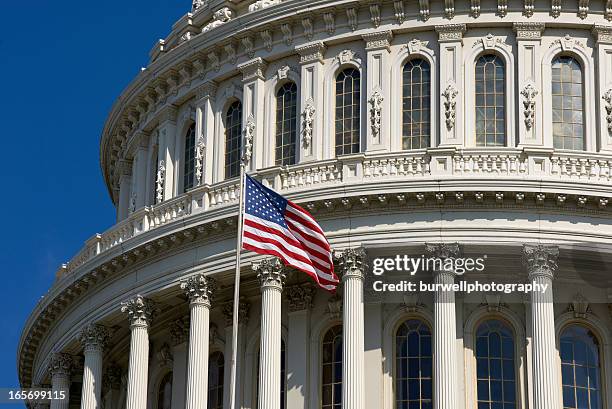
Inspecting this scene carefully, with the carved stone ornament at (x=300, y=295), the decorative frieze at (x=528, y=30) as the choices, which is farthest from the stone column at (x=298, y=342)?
the decorative frieze at (x=528, y=30)

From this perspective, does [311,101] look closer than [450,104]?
No

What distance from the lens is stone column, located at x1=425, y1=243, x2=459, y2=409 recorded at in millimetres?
53969

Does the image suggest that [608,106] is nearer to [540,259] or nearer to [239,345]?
[540,259]

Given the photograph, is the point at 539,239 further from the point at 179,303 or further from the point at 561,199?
the point at 179,303

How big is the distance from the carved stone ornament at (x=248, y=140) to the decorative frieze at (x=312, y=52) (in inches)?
94.2

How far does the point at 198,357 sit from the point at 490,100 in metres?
11.3

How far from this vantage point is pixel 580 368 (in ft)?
184

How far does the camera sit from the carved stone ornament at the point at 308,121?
59.6m

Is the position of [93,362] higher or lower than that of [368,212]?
lower

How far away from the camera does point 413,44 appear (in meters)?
59.6

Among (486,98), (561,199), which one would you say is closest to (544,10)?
(486,98)

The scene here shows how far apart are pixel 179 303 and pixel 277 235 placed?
10.1 meters

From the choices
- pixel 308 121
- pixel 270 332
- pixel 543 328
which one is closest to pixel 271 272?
pixel 270 332

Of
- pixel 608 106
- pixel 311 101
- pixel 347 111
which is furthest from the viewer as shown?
pixel 311 101
